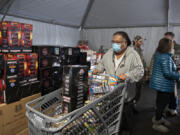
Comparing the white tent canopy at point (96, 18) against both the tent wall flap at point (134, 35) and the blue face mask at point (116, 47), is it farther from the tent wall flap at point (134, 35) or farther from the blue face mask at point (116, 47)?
the blue face mask at point (116, 47)

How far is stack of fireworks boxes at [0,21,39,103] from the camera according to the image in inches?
64.6

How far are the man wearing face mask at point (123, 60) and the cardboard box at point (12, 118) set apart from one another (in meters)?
1.15

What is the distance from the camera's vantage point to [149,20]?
3.96 meters

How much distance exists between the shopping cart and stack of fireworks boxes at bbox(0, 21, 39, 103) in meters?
0.78

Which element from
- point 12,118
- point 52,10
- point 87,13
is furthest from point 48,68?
point 87,13

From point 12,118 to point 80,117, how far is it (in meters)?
1.29

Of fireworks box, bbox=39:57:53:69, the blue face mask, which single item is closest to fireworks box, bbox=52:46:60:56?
fireworks box, bbox=39:57:53:69

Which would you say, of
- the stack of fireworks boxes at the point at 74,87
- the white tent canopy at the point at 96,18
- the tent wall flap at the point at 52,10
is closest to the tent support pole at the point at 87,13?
the white tent canopy at the point at 96,18

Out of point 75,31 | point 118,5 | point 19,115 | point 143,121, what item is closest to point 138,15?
point 118,5

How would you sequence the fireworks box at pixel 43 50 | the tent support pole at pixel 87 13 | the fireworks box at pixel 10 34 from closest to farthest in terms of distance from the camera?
the fireworks box at pixel 10 34, the fireworks box at pixel 43 50, the tent support pole at pixel 87 13

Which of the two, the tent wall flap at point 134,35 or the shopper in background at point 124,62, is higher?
the tent wall flap at point 134,35

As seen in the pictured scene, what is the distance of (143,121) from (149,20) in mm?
2853

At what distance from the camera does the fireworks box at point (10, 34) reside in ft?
5.82

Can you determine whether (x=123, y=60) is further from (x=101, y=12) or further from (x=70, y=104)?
(x=101, y=12)
